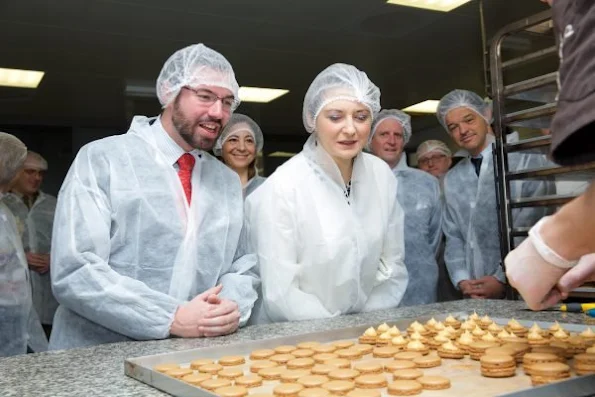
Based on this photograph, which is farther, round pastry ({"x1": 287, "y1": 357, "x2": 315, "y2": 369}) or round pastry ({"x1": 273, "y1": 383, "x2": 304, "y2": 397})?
round pastry ({"x1": 287, "y1": 357, "x2": 315, "y2": 369})

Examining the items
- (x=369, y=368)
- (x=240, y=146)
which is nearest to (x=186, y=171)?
(x=369, y=368)

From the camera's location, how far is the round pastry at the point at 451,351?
1.33 meters

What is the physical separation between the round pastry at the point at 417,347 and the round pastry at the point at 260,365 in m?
0.33

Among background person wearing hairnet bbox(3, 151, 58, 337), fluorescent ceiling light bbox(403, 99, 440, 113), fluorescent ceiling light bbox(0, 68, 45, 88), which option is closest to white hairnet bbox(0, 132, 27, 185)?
background person wearing hairnet bbox(3, 151, 58, 337)

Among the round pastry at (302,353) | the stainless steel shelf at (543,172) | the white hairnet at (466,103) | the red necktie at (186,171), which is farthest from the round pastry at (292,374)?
the white hairnet at (466,103)

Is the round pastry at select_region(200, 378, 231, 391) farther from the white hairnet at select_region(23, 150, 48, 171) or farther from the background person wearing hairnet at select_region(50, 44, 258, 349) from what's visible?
the white hairnet at select_region(23, 150, 48, 171)

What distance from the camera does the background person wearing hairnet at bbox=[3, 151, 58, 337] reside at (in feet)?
16.3

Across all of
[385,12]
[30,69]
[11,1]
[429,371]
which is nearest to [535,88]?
[429,371]

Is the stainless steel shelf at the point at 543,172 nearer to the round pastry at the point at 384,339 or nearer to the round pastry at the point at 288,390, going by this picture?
the round pastry at the point at 384,339

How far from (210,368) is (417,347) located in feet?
1.63

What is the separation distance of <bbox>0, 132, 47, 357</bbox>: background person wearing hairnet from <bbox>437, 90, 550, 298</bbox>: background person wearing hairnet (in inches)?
103

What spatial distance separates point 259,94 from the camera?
263 inches

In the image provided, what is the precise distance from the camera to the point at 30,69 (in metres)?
5.51

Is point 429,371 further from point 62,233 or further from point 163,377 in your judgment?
point 62,233
